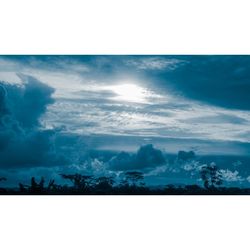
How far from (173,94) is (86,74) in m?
1.20

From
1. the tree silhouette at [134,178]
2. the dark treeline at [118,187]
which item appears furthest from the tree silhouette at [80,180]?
the tree silhouette at [134,178]

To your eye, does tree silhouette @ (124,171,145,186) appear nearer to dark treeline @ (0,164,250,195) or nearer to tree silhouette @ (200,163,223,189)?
dark treeline @ (0,164,250,195)

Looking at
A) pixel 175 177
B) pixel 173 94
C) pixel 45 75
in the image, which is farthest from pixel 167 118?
pixel 45 75

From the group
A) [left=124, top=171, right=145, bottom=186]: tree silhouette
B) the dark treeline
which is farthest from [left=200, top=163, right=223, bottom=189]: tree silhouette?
[left=124, top=171, right=145, bottom=186]: tree silhouette

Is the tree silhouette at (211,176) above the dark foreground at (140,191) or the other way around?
above

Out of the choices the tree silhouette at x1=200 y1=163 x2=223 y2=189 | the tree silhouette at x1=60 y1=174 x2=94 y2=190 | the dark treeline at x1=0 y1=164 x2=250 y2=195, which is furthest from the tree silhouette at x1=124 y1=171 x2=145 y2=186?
the tree silhouette at x1=200 y1=163 x2=223 y2=189

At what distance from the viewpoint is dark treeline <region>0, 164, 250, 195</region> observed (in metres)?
4.91

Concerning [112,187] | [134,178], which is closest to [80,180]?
[112,187]

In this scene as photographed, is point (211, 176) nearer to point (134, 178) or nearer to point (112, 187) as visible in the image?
point (134, 178)

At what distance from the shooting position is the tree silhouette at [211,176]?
4.94 metres

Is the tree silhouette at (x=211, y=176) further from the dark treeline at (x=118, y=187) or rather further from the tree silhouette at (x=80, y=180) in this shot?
the tree silhouette at (x=80, y=180)

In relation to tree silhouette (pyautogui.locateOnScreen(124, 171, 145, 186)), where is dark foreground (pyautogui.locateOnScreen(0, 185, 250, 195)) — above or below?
below

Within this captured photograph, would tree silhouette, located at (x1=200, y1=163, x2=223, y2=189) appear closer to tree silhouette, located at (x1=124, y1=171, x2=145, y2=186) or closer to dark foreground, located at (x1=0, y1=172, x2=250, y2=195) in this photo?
dark foreground, located at (x1=0, y1=172, x2=250, y2=195)

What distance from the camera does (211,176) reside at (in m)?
4.95
